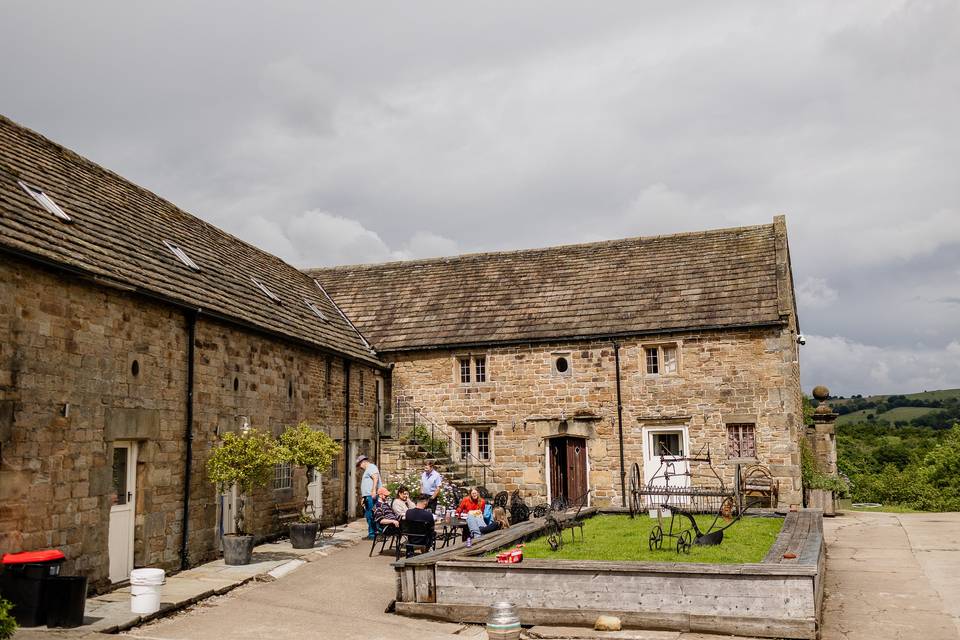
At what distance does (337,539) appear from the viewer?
1669 cm

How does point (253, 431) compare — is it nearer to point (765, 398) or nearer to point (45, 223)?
point (45, 223)

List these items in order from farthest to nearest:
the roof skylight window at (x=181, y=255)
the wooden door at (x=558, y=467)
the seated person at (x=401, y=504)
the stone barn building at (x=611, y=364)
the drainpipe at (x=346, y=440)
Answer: the wooden door at (x=558, y=467) → the stone barn building at (x=611, y=364) → the drainpipe at (x=346, y=440) → the roof skylight window at (x=181, y=255) → the seated person at (x=401, y=504)

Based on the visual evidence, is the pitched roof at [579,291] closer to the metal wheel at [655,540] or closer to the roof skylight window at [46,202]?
the metal wheel at [655,540]

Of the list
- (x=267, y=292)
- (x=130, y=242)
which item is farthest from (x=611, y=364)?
(x=130, y=242)

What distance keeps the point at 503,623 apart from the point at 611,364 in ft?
45.2

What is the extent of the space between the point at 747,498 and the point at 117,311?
15.0m

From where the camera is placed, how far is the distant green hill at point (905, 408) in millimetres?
102500

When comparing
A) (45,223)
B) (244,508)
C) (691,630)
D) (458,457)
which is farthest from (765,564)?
(458,457)

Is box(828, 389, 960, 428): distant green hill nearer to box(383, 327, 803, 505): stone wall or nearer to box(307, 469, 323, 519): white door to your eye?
box(383, 327, 803, 505): stone wall

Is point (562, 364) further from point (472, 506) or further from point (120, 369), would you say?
point (120, 369)

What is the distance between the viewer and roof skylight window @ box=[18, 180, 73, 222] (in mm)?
12102

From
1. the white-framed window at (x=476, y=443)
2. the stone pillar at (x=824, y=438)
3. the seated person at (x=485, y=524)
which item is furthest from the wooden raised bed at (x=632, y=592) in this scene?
the stone pillar at (x=824, y=438)

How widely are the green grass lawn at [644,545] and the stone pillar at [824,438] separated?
747cm

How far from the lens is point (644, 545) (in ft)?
42.6
